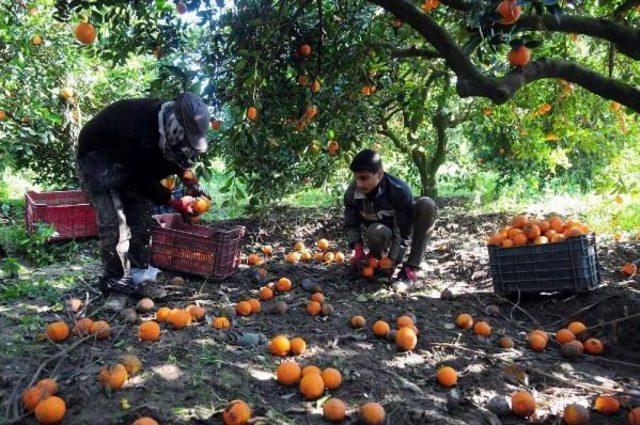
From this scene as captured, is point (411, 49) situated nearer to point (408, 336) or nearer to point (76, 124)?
point (408, 336)

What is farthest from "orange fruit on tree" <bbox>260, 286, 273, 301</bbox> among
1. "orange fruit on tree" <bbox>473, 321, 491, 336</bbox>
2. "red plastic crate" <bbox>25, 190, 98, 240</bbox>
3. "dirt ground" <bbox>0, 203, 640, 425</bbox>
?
"red plastic crate" <bbox>25, 190, 98, 240</bbox>

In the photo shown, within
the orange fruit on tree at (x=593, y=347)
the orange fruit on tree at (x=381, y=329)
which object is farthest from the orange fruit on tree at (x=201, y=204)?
the orange fruit on tree at (x=593, y=347)

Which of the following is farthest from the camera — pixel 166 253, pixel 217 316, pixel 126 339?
pixel 166 253

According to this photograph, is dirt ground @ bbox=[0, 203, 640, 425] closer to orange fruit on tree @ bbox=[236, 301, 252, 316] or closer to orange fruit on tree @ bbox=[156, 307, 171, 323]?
orange fruit on tree @ bbox=[236, 301, 252, 316]

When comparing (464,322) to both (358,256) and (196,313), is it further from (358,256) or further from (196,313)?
(196,313)

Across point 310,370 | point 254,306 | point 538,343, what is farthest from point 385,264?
point 310,370

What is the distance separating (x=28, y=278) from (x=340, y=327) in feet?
10.5

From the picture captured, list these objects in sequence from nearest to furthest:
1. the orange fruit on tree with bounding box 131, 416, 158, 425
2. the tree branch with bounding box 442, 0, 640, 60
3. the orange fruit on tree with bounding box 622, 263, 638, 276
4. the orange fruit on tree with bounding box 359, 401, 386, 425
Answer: the orange fruit on tree with bounding box 131, 416, 158, 425 < the orange fruit on tree with bounding box 359, 401, 386, 425 < the tree branch with bounding box 442, 0, 640, 60 < the orange fruit on tree with bounding box 622, 263, 638, 276

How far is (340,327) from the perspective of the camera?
3879 mm

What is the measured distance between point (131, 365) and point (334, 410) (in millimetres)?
1164

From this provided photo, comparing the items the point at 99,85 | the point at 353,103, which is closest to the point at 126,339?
the point at 353,103

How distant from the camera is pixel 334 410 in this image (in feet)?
8.18

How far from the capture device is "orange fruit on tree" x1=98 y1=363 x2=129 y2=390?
261 cm

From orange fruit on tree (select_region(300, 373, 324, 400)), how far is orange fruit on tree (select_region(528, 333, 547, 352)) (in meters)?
1.66
